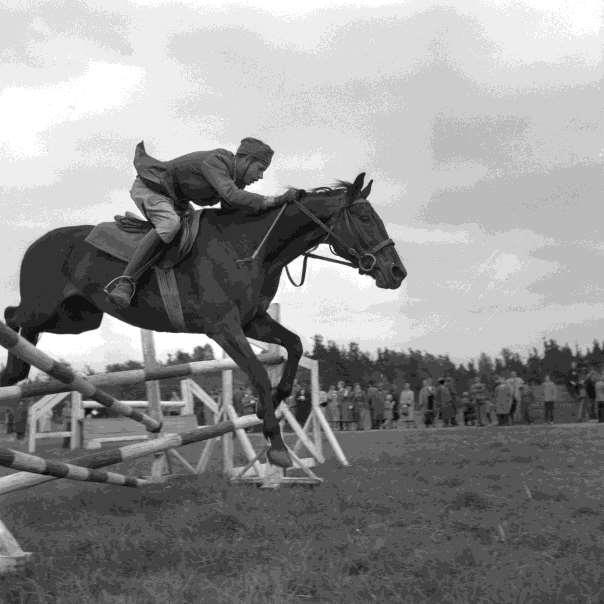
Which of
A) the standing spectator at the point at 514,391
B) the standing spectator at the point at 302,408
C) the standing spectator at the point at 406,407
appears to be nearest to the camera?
the standing spectator at the point at 302,408

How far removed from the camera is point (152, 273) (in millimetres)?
6121

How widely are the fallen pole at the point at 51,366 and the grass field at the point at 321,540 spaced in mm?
749

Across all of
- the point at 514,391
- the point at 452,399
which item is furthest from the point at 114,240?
the point at 452,399

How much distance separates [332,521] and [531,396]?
1807 cm

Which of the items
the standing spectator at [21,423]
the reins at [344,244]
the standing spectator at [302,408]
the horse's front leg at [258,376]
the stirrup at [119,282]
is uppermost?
the reins at [344,244]

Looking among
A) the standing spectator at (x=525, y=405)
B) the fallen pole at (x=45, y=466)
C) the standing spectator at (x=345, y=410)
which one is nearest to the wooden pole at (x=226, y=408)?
the fallen pole at (x=45, y=466)

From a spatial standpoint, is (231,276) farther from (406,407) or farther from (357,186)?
(406,407)

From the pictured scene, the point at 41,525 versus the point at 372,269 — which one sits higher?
the point at 372,269

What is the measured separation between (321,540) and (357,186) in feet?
9.44

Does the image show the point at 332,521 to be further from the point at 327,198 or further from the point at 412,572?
the point at 327,198

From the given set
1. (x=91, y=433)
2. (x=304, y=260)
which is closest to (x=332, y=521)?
(x=304, y=260)

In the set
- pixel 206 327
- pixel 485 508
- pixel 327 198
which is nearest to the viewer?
pixel 485 508

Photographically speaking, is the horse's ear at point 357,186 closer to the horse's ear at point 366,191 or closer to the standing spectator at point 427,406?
the horse's ear at point 366,191

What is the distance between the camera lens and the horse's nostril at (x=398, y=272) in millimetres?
5945
